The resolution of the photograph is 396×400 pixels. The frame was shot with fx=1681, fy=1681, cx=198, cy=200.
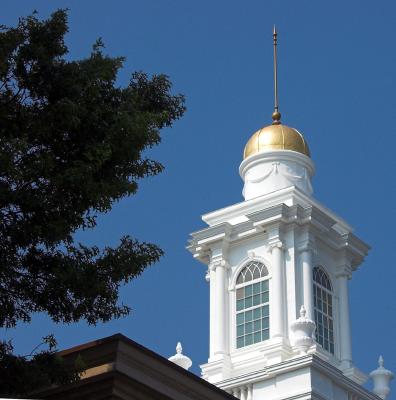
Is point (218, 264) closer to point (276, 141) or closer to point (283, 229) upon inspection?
point (283, 229)

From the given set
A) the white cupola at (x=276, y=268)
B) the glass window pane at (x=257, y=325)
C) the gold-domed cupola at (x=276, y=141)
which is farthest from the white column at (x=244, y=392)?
the gold-domed cupola at (x=276, y=141)

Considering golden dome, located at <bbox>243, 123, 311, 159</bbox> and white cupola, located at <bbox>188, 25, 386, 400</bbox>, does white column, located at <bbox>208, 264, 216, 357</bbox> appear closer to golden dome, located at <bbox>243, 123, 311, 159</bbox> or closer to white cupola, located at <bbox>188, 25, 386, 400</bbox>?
white cupola, located at <bbox>188, 25, 386, 400</bbox>

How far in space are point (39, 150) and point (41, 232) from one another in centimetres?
Answer: 111

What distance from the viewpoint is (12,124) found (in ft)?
64.7

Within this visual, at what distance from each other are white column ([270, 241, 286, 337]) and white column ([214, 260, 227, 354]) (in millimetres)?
1497

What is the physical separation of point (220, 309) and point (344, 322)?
313 cm

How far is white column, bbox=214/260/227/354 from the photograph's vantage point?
4107 centimetres

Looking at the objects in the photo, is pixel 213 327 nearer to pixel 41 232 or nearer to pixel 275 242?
pixel 275 242

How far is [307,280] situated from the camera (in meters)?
41.0

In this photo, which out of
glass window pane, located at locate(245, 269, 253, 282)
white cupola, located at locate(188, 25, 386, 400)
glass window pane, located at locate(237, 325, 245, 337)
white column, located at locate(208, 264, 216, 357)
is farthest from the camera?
glass window pane, located at locate(245, 269, 253, 282)

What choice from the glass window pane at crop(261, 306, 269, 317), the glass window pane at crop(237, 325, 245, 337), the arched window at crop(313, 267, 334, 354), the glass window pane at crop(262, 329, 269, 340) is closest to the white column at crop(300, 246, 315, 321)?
the arched window at crop(313, 267, 334, 354)

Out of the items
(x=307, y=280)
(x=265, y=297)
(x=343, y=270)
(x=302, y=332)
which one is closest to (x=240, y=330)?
(x=265, y=297)

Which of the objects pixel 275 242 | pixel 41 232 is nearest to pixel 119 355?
pixel 41 232

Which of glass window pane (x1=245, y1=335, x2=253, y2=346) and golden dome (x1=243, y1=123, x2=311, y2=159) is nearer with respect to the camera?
glass window pane (x1=245, y1=335, x2=253, y2=346)
